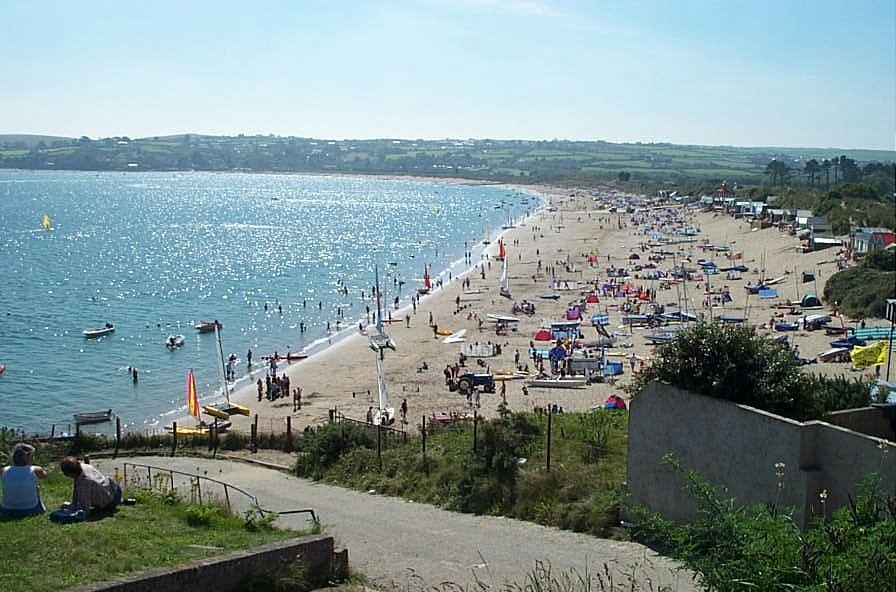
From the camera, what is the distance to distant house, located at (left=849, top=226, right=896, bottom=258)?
180 feet

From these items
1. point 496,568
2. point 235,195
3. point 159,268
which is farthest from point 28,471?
point 235,195

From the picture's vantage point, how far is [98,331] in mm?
47312

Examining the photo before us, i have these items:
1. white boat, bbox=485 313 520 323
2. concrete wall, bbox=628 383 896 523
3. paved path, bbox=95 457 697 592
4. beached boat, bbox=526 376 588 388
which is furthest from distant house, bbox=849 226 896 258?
paved path, bbox=95 457 697 592

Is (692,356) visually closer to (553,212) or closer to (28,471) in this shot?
(28,471)

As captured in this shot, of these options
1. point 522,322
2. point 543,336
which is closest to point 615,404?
point 543,336

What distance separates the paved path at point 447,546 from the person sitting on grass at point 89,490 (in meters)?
2.74

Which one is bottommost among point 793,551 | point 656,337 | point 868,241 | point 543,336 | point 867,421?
point 543,336

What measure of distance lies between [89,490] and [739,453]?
25.2 feet

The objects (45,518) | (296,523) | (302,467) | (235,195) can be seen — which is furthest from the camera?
(235,195)

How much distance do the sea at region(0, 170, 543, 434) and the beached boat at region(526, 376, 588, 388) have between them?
40.5ft

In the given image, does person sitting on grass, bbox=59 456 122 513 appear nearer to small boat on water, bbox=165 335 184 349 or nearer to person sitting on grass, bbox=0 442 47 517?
person sitting on grass, bbox=0 442 47 517

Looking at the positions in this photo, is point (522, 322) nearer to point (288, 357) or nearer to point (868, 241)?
point (288, 357)

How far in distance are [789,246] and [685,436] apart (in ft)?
191

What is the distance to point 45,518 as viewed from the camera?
32.3 ft
